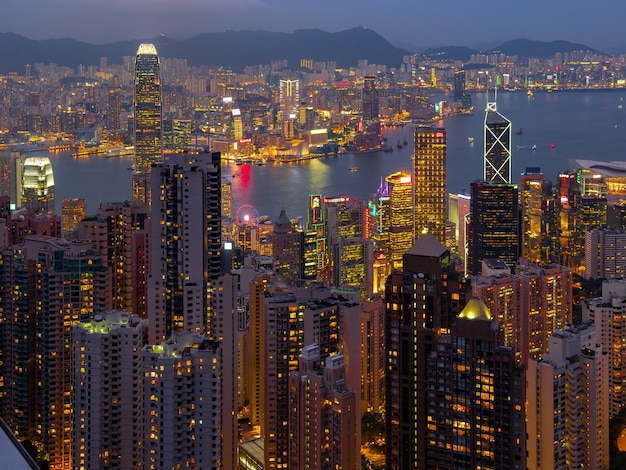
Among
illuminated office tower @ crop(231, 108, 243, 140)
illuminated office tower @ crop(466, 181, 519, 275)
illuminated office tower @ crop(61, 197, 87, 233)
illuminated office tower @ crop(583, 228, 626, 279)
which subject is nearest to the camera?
illuminated office tower @ crop(583, 228, 626, 279)

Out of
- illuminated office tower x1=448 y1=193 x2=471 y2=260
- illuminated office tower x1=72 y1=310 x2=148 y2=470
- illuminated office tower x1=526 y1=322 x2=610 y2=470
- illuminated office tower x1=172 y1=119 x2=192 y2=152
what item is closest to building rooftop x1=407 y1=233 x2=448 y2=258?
illuminated office tower x1=526 y1=322 x2=610 y2=470

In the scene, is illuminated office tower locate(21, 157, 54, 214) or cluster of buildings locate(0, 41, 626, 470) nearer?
cluster of buildings locate(0, 41, 626, 470)

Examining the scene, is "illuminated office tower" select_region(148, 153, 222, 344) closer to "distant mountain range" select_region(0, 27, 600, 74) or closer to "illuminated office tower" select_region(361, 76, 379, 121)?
"distant mountain range" select_region(0, 27, 600, 74)

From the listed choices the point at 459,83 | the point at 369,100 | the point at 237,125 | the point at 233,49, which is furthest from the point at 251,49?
the point at 459,83

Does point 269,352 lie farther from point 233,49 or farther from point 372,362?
point 233,49

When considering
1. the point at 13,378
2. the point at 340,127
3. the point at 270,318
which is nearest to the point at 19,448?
the point at 270,318

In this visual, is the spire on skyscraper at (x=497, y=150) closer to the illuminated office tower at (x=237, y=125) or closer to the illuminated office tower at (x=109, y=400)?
the illuminated office tower at (x=237, y=125)

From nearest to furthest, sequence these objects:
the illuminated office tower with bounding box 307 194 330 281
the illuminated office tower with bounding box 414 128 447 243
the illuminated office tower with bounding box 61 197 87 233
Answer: the illuminated office tower with bounding box 307 194 330 281, the illuminated office tower with bounding box 61 197 87 233, the illuminated office tower with bounding box 414 128 447 243
